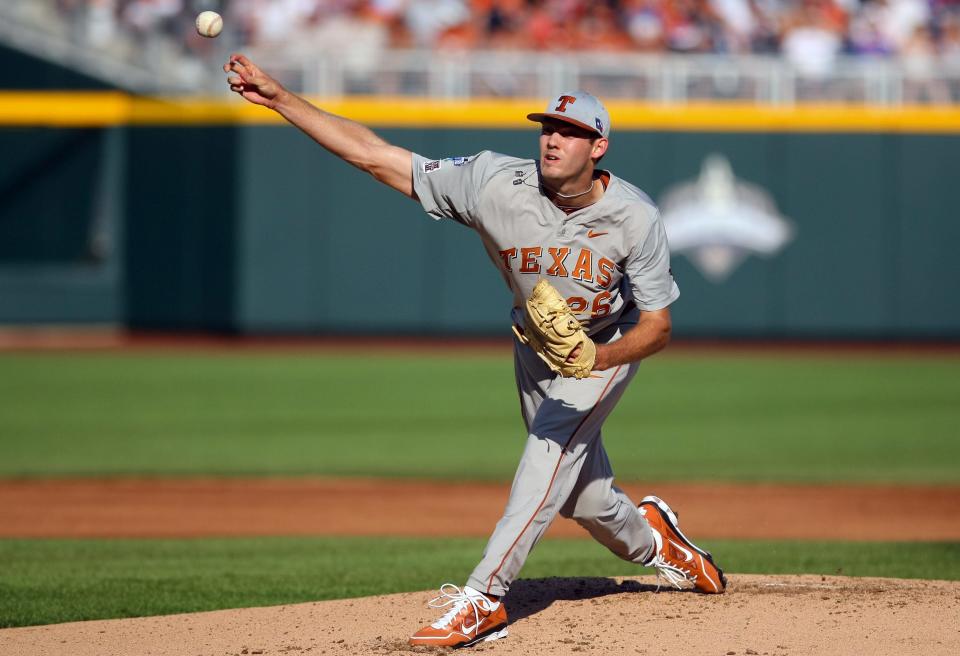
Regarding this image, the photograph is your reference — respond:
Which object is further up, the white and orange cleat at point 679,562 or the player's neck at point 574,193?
the player's neck at point 574,193

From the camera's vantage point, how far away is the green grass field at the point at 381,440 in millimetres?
6242

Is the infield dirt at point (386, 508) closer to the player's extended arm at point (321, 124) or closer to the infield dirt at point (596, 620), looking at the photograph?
the infield dirt at point (596, 620)

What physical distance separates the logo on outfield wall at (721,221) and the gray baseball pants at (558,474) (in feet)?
47.2

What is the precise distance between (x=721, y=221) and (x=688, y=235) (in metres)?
0.52

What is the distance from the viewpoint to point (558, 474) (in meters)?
4.64

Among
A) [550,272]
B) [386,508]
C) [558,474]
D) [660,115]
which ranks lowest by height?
[386,508]

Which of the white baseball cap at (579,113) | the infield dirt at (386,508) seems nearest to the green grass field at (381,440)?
the infield dirt at (386,508)

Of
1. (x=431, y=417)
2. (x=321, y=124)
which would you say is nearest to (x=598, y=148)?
(x=321, y=124)

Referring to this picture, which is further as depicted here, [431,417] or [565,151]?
[431,417]

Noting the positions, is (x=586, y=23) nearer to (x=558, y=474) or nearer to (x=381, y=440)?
(x=381, y=440)

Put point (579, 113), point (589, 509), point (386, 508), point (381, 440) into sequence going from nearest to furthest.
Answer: point (579, 113) → point (589, 509) → point (386, 508) → point (381, 440)

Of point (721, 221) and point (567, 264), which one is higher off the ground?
point (721, 221)

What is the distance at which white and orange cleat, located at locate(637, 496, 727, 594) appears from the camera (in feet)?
17.0

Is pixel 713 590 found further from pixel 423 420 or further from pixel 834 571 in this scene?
pixel 423 420
